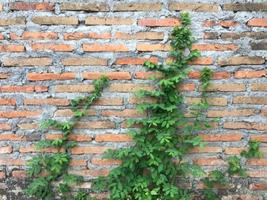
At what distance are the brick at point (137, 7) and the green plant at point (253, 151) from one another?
129 centimetres

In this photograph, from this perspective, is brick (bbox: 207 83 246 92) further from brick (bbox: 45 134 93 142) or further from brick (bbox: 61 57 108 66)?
brick (bbox: 45 134 93 142)

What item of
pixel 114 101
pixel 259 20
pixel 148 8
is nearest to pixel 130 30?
pixel 148 8

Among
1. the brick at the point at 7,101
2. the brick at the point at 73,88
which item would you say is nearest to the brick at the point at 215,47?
the brick at the point at 73,88

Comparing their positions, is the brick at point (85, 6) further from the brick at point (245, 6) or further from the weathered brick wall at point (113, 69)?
the brick at point (245, 6)

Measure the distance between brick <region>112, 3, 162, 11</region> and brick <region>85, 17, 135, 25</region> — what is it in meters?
0.08

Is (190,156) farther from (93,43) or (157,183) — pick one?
(93,43)

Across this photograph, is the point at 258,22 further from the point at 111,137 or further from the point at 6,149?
the point at 6,149

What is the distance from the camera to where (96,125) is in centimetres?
330

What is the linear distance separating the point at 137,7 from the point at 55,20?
631 millimetres

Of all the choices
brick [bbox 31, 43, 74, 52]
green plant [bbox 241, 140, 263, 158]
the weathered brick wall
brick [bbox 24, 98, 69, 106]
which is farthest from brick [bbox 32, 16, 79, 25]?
green plant [bbox 241, 140, 263, 158]

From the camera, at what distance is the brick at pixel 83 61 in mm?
3201

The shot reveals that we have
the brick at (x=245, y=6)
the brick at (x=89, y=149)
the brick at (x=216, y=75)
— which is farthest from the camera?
the brick at (x=89, y=149)

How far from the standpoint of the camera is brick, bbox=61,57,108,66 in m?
3.20

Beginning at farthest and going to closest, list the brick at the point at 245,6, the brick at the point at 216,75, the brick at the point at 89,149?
→ the brick at the point at 89,149, the brick at the point at 216,75, the brick at the point at 245,6
